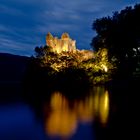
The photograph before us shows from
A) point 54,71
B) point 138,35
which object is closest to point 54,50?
point 54,71

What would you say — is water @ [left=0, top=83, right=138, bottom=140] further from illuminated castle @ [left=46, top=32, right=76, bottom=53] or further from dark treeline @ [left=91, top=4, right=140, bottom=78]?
illuminated castle @ [left=46, top=32, right=76, bottom=53]

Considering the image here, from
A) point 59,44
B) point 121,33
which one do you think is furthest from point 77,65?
point 121,33

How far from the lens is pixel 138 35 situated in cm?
2550

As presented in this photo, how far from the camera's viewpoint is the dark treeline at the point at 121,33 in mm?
25672

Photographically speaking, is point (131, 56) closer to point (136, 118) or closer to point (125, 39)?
point (125, 39)

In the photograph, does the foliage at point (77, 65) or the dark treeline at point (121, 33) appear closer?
the dark treeline at point (121, 33)

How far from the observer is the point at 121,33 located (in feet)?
85.3

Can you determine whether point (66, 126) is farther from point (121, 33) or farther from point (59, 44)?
point (59, 44)

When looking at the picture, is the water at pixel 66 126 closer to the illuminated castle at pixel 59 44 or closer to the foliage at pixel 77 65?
the foliage at pixel 77 65

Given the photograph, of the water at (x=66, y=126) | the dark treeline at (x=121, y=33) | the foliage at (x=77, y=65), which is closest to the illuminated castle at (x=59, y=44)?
the foliage at (x=77, y=65)

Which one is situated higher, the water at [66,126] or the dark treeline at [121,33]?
the dark treeline at [121,33]

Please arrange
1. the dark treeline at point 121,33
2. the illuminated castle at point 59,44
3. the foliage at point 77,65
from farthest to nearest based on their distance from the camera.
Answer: the illuminated castle at point 59,44 → the foliage at point 77,65 → the dark treeline at point 121,33

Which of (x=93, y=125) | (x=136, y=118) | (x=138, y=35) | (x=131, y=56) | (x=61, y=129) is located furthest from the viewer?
(x=131, y=56)

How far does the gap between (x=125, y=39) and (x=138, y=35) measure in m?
1.21
